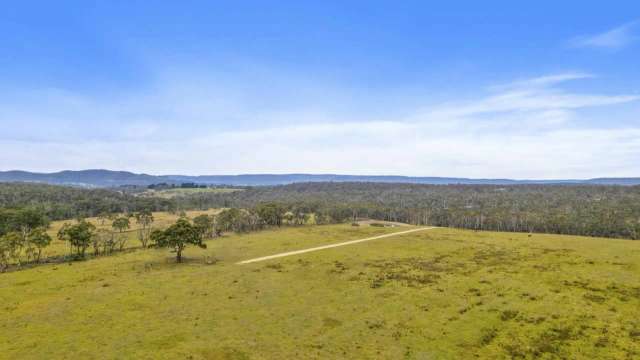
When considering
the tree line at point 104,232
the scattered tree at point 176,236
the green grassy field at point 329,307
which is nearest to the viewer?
the green grassy field at point 329,307

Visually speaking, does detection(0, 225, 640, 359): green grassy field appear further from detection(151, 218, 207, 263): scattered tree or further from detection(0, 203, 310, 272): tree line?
detection(0, 203, 310, 272): tree line

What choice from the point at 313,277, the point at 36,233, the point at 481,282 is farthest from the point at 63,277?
the point at 481,282

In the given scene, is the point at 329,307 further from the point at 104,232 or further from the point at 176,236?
the point at 104,232

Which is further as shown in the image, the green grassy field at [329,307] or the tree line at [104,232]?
the tree line at [104,232]

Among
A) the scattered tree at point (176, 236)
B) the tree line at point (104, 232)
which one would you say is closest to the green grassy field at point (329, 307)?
the scattered tree at point (176, 236)

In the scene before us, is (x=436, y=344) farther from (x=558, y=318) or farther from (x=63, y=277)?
(x=63, y=277)

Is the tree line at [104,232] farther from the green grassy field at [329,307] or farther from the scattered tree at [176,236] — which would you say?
the green grassy field at [329,307]

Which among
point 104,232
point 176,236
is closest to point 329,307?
point 176,236

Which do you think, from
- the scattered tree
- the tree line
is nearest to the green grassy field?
the scattered tree

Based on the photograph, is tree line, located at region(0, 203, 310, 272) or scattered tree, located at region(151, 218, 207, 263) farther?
tree line, located at region(0, 203, 310, 272)
